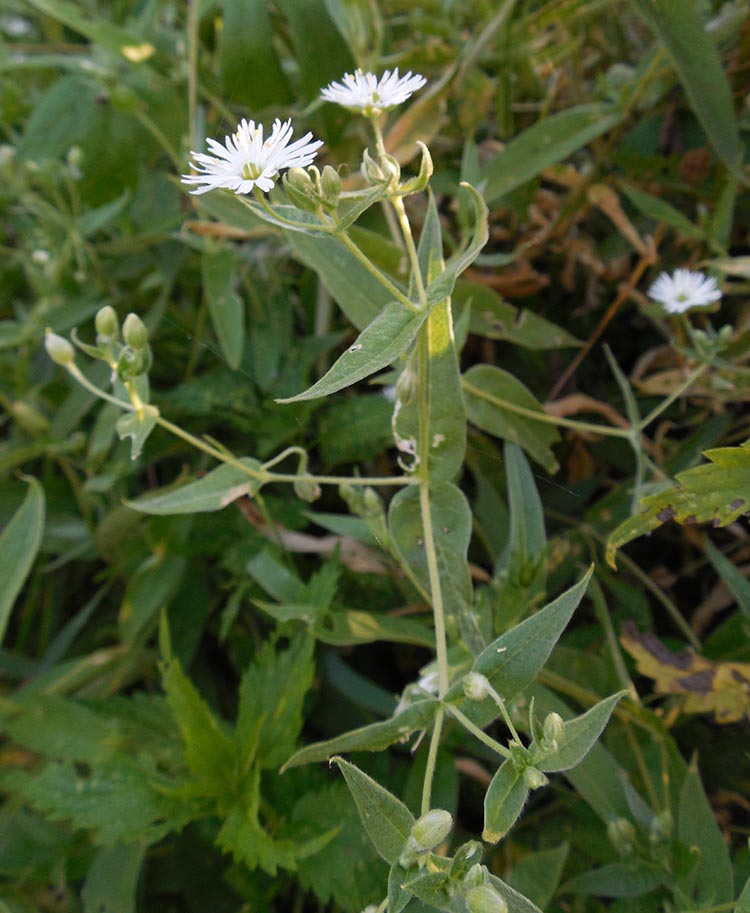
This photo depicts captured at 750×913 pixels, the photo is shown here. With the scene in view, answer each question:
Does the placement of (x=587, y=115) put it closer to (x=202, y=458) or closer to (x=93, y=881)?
(x=202, y=458)

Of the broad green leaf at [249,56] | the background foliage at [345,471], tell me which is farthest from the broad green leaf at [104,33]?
the broad green leaf at [249,56]

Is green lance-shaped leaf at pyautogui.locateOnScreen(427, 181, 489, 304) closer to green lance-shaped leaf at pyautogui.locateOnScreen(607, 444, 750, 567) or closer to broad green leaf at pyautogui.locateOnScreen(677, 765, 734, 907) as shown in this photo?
green lance-shaped leaf at pyautogui.locateOnScreen(607, 444, 750, 567)

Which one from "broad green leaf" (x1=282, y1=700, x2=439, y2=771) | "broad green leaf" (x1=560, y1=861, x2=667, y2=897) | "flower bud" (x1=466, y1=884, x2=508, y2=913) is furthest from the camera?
"broad green leaf" (x1=560, y1=861, x2=667, y2=897)

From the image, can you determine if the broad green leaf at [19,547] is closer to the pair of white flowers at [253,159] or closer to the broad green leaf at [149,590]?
the broad green leaf at [149,590]

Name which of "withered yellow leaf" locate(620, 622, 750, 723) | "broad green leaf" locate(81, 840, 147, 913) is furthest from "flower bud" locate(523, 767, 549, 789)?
"broad green leaf" locate(81, 840, 147, 913)

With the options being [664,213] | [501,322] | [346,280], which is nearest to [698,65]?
[664,213]

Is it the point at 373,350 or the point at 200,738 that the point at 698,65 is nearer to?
the point at 373,350
